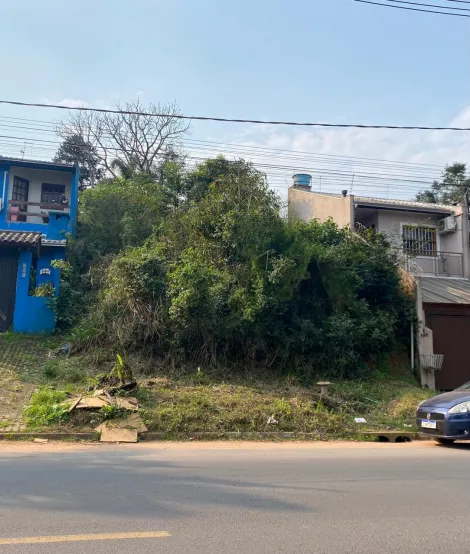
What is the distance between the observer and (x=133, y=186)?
23016mm

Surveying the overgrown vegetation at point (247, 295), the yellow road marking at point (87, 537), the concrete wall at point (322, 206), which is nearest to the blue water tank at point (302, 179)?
the concrete wall at point (322, 206)

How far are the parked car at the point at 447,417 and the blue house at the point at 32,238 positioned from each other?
1203cm

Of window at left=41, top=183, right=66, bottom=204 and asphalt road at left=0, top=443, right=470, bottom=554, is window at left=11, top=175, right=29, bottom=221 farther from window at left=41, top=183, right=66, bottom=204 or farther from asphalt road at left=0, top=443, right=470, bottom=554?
asphalt road at left=0, top=443, right=470, bottom=554

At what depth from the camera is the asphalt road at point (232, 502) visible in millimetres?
4469

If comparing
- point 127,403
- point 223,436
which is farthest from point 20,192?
point 223,436

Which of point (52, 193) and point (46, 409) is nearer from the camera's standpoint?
point (46, 409)

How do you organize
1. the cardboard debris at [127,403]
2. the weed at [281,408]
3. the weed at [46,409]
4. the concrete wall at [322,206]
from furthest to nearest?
the concrete wall at [322,206] → the weed at [281,408] → the cardboard debris at [127,403] → the weed at [46,409]


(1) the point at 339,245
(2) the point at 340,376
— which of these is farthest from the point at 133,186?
(2) the point at 340,376

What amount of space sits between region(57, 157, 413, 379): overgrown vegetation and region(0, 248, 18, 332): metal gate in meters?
1.69

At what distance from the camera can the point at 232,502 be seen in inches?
221

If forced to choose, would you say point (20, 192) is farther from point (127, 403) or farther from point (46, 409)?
point (127, 403)

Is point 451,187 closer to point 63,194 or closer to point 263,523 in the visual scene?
point 63,194

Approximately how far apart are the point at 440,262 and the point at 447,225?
164cm

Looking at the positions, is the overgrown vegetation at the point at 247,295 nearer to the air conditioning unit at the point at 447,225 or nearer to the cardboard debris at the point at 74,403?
the cardboard debris at the point at 74,403
